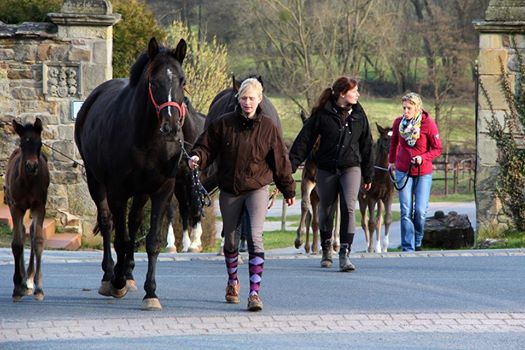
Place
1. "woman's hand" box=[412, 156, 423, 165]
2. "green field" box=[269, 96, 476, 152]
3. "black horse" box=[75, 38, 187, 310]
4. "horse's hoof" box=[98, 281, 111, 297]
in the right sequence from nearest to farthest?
"black horse" box=[75, 38, 187, 310]
"horse's hoof" box=[98, 281, 111, 297]
"woman's hand" box=[412, 156, 423, 165]
"green field" box=[269, 96, 476, 152]

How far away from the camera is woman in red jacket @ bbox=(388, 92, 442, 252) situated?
1627 centimetres

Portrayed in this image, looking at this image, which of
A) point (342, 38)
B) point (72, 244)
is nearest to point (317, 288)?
point (72, 244)

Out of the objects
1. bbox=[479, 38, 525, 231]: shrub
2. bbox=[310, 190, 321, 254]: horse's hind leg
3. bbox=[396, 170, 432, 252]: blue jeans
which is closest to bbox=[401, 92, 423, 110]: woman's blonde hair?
bbox=[396, 170, 432, 252]: blue jeans

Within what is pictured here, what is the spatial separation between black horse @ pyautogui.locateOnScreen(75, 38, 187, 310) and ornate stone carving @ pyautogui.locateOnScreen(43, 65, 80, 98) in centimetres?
816

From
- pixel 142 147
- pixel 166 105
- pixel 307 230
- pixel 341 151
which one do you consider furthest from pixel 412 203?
pixel 166 105

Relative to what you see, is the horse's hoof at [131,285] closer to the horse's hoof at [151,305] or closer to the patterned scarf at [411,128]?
the horse's hoof at [151,305]

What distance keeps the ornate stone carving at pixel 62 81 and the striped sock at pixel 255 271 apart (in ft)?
31.4

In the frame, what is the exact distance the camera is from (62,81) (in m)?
19.6

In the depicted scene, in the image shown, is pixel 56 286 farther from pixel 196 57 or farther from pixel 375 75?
pixel 375 75

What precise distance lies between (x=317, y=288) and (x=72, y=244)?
730 centimetres

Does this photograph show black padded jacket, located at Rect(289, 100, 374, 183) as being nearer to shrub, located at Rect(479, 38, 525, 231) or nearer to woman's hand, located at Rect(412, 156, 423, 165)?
woman's hand, located at Rect(412, 156, 423, 165)

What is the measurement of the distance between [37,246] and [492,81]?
9.97 m

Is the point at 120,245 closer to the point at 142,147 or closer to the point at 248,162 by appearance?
the point at 142,147

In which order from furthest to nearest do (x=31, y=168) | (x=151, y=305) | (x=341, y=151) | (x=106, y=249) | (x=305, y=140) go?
1. (x=305, y=140)
2. (x=341, y=151)
3. (x=106, y=249)
4. (x=31, y=168)
5. (x=151, y=305)
